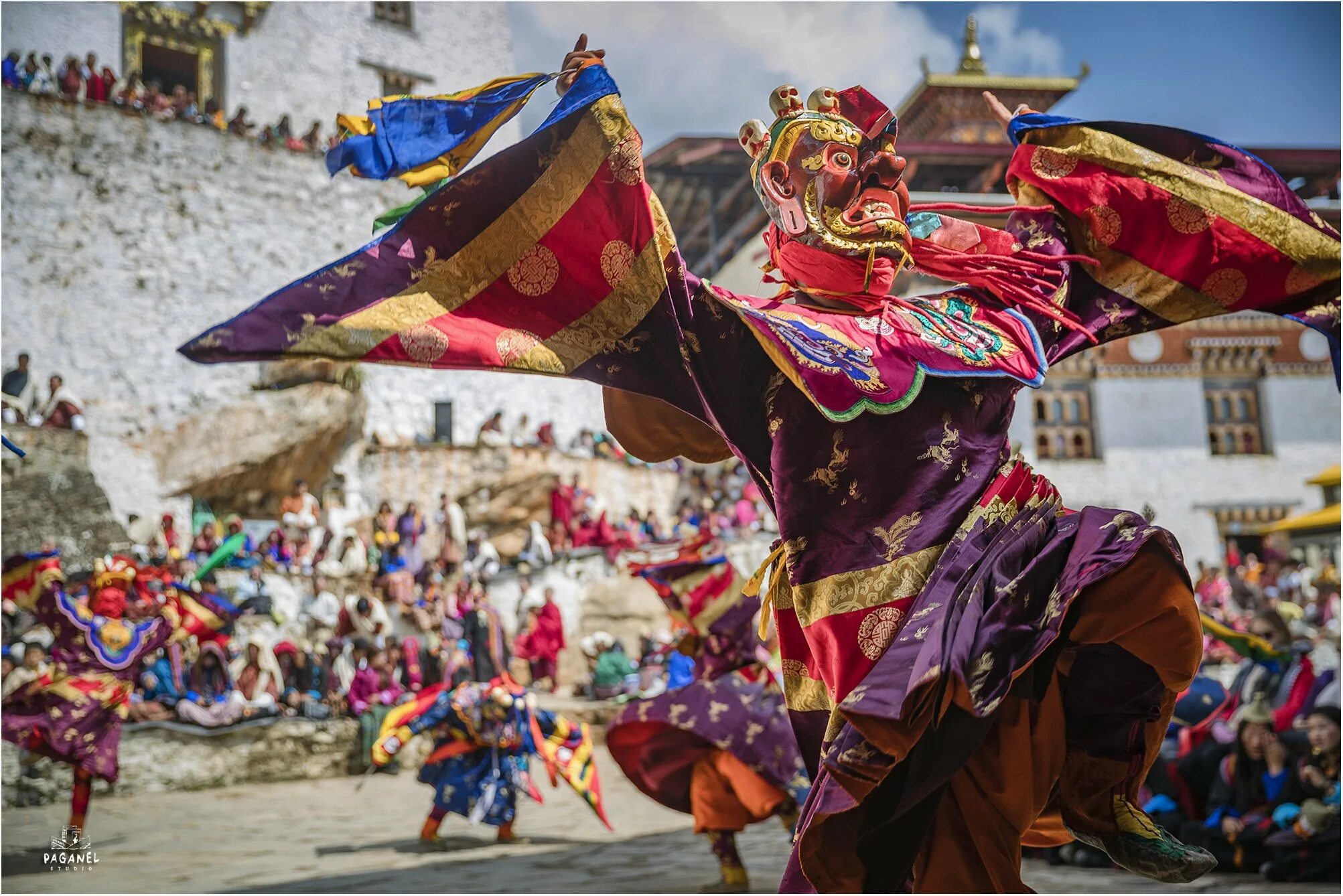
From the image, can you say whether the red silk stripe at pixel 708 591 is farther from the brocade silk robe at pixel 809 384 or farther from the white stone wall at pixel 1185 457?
the white stone wall at pixel 1185 457

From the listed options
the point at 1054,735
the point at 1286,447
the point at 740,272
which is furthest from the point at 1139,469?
the point at 1054,735

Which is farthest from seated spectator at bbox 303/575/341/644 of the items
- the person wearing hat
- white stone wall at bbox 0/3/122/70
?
white stone wall at bbox 0/3/122/70

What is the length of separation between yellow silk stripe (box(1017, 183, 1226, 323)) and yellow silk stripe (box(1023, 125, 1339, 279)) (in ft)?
0.48

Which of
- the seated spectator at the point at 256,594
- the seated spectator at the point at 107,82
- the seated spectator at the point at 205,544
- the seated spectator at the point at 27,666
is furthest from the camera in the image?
the seated spectator at the point at 107,82

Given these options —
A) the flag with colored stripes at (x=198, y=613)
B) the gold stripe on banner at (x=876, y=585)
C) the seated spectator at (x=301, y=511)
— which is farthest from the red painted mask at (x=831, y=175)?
the seated spectator at (x=301, y=511)

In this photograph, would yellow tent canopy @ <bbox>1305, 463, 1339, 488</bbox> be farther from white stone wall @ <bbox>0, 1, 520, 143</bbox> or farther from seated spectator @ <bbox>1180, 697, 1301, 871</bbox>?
white stone wall @ <bbox>0, 1, 520, 143</bbox>

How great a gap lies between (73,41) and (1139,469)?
65.6 ft

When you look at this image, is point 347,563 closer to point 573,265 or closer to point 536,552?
point 536,552

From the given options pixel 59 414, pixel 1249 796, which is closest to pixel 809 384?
pixel 1249 796

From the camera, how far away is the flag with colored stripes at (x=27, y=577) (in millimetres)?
7004

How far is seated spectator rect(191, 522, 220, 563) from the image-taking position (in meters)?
13.5

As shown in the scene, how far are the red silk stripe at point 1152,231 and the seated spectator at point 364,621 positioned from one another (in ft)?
33.3

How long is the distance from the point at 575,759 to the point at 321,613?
6.37 meters

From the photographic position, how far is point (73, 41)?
2108 centimetres
